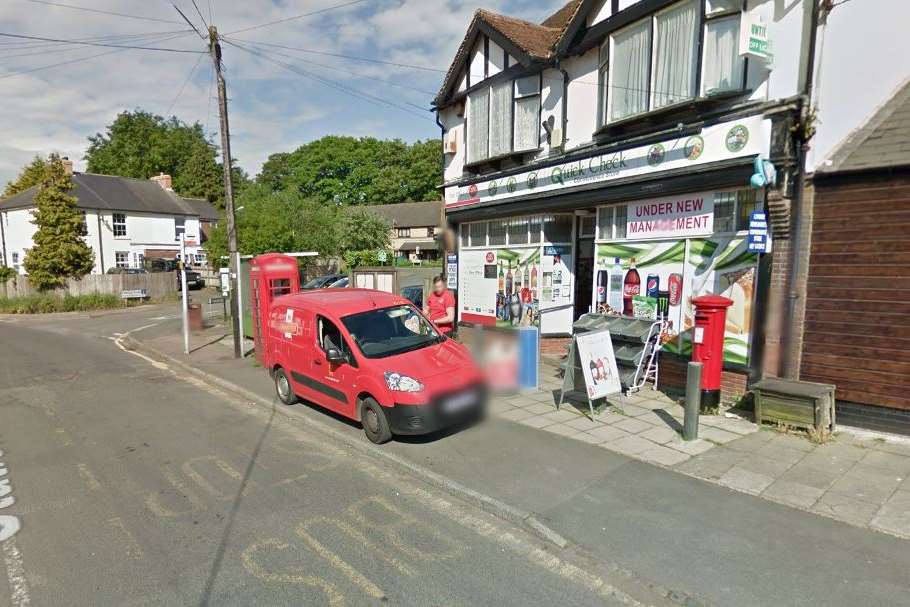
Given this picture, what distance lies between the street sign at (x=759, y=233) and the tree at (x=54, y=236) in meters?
30.1

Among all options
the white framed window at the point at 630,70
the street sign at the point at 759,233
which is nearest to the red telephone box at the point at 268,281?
the white framed window at the point at 630,70

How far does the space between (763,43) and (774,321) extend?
3.47m

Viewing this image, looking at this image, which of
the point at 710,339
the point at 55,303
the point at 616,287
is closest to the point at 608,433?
the point at 710,339

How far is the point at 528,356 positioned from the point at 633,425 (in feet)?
6.66

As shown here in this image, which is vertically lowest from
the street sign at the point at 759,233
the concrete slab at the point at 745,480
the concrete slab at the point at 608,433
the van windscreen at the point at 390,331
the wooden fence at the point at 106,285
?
the concrete slab at the point at 608,433

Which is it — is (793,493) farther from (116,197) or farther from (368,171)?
(368,171)

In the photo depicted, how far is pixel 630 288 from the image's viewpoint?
8383 mm

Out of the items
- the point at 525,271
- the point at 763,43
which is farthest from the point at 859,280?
the point at 525,271

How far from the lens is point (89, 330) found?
17656mm

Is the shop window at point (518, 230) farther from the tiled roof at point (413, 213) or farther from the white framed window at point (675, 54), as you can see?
the tiled roof at point (413, 213)

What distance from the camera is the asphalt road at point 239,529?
3.31 meters

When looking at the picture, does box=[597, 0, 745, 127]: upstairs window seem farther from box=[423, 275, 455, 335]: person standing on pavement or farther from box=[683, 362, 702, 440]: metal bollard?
box=[423, 275, 455, 335]: person standing on pavement

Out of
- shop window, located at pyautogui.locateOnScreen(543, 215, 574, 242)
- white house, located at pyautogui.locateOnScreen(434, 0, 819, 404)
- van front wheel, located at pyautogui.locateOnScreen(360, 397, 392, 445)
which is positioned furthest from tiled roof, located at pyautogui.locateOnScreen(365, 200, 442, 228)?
van front wheel, located at pyautogui.locateOnScreen(360, 397, 392, 445)

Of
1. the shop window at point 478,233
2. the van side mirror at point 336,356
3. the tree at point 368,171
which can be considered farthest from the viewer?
the tree at point 368,171
